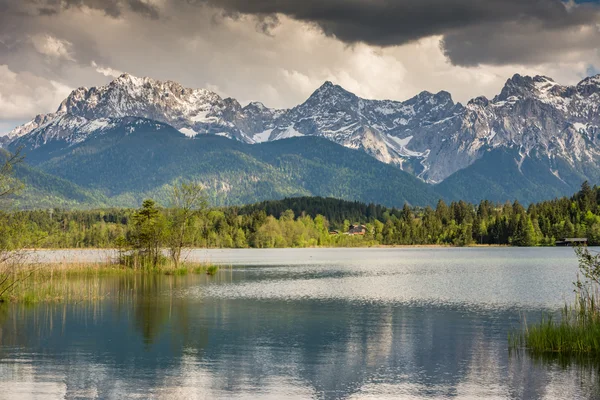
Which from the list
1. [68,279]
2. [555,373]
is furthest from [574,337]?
[68,279]

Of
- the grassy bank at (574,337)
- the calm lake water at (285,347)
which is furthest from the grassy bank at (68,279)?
the grassy bank at (574,337)

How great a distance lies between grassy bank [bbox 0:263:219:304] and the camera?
64938 mm

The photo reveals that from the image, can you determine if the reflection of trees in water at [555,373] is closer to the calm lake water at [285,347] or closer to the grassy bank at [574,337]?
the calm lake water at [285,347]

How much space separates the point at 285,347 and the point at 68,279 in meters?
53.6

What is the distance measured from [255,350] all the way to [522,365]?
608 inches

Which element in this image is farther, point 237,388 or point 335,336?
point 335,336

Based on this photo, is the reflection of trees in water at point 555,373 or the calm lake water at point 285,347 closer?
the reflection of trees in water at point 555,373

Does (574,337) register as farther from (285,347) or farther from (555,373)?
(285,347)

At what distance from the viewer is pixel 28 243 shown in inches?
2245

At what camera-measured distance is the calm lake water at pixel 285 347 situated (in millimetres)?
31703

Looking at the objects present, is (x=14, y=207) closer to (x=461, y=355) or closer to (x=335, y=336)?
(x=335, y=336)

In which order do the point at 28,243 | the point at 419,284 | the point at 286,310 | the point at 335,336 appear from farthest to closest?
the point at 419,284
the point at 286,310
the point at 28,243
the point at 335,336

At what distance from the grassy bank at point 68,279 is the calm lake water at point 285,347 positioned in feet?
10.3

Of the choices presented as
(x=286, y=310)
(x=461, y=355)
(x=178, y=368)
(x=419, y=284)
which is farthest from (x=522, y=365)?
(x=419, y=284)
